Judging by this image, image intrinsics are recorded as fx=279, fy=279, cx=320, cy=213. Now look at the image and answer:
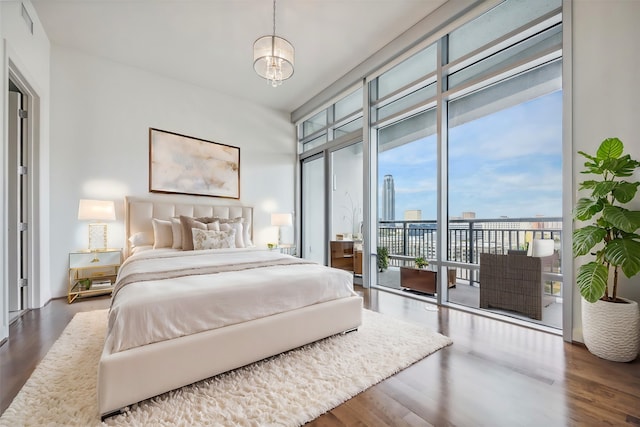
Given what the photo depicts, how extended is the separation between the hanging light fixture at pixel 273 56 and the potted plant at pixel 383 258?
8.63 feet

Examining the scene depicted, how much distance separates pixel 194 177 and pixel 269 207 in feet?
4.70

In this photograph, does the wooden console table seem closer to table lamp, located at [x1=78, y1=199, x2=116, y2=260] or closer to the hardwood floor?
the hardwood floor

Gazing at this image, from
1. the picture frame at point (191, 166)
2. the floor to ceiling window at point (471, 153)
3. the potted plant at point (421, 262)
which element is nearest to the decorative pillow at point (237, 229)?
the picture frame at point (191, 166)

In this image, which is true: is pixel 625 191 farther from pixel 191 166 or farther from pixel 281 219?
pixel 191 166

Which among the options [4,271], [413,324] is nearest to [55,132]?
[4,271]

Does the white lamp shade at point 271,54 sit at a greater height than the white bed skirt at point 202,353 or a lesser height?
greater

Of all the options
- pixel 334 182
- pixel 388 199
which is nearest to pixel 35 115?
pixel 334 182

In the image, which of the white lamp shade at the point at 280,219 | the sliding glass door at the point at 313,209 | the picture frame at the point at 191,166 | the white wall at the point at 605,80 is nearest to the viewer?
the white wall at the point at 605,80

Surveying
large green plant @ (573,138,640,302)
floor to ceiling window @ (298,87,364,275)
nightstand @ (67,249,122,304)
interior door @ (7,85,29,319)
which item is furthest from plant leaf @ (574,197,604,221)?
interior door @ (7,85,29,319)

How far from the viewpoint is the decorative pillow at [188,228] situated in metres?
3.50

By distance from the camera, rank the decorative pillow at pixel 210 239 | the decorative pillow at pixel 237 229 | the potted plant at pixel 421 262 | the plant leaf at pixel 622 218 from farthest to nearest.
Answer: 1. the decorative pillow at pixel 237 229
2. the potted plant at pixel 421 262
3. the decorative pillow at pixel 210 239
4. the plant leaf at pixel 622 218

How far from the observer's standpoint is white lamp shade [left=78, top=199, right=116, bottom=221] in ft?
10.9

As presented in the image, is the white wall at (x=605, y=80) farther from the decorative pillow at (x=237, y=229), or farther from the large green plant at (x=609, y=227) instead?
the decorative pillow at (x=237, y=229)

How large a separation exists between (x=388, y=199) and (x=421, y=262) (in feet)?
3.32
